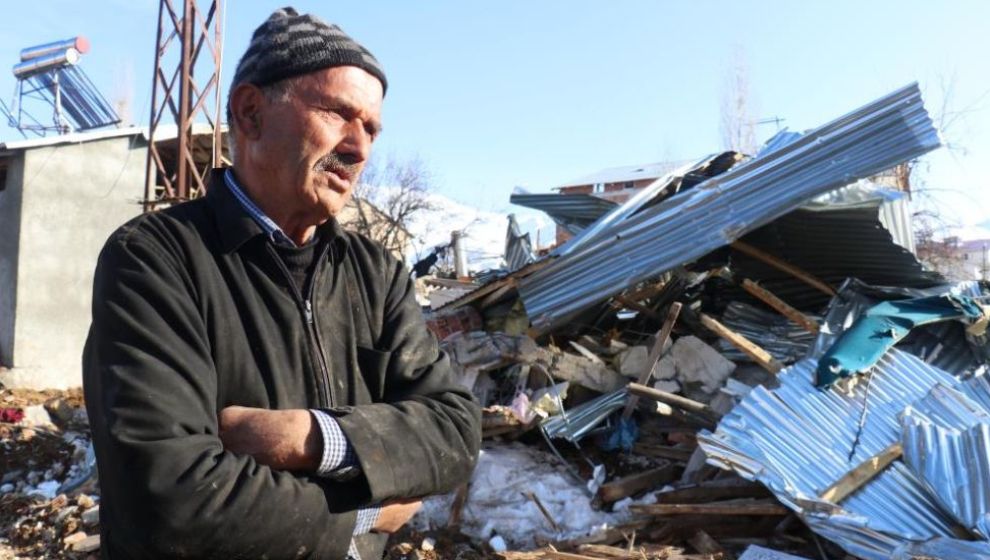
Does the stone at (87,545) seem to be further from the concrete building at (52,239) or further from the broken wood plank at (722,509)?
the concrete building at (52,239)

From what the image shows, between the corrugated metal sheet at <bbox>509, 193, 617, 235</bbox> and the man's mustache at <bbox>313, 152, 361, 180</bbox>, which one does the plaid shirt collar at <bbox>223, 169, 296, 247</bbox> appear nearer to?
the man's mustache at <bbox>313, 152, 361, 180</bbox>

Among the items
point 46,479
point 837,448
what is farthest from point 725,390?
point 46,479

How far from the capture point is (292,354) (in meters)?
1.65

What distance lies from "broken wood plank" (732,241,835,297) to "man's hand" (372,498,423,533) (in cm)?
665

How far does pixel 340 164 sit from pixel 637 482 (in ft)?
15.7

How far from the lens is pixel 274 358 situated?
1608mm

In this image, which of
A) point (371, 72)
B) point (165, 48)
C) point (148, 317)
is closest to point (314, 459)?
point (148, 317)

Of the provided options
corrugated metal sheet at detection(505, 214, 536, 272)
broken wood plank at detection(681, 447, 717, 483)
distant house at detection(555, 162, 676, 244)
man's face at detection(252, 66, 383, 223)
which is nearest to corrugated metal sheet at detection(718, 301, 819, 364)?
broken wood plank at detection(681, 447, 717, 483)

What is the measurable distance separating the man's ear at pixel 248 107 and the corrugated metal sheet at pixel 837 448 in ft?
13.7

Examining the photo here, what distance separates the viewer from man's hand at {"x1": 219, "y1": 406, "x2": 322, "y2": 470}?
A: 151 cm

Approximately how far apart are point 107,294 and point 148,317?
0.34 feet

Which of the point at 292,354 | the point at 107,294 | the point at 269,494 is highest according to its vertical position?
the point at 107,294

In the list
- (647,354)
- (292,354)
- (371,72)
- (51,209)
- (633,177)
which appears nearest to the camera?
(292,354)

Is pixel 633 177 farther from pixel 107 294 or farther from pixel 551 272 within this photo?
pixel 107 294
